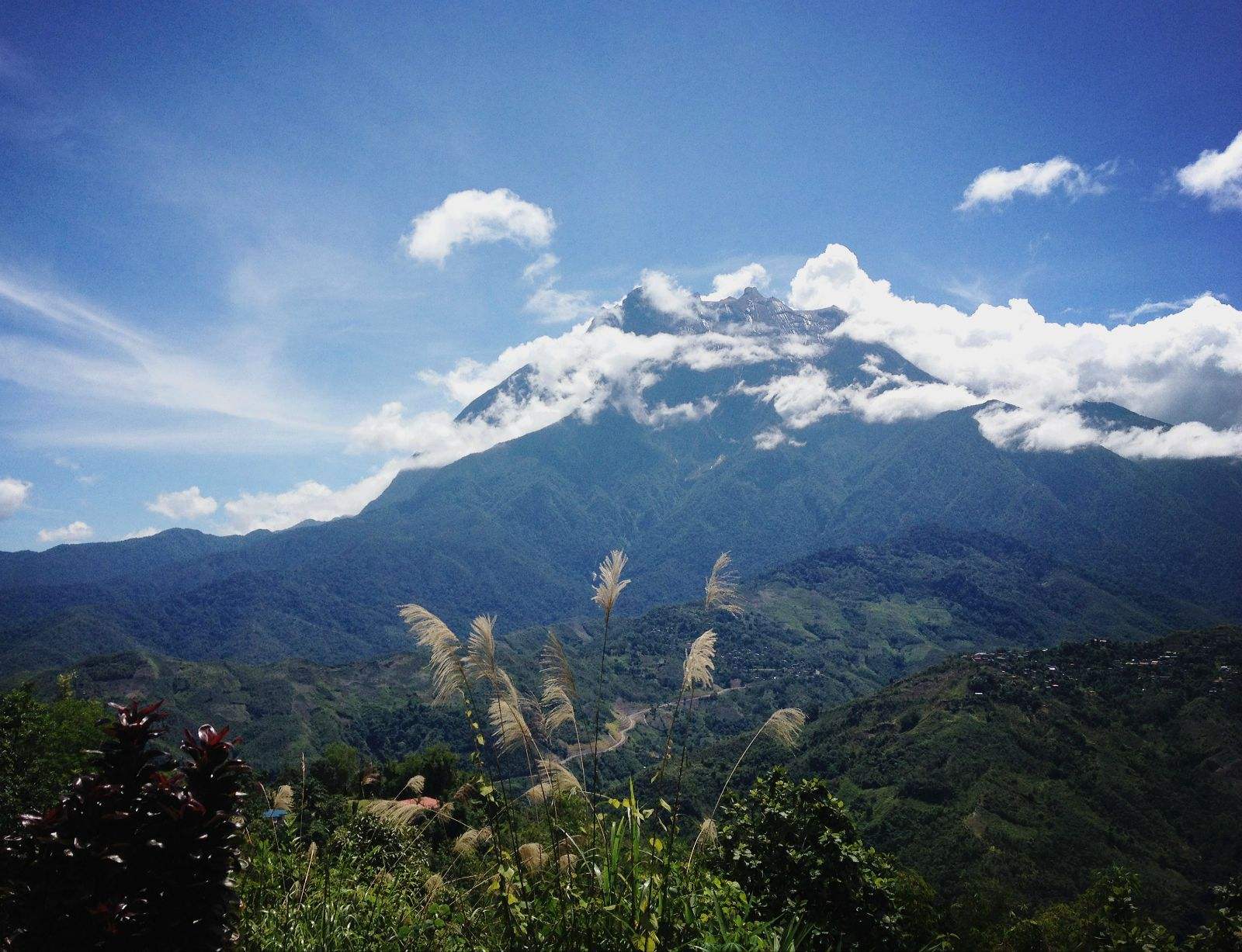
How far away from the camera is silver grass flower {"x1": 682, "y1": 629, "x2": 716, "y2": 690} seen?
18.5ft

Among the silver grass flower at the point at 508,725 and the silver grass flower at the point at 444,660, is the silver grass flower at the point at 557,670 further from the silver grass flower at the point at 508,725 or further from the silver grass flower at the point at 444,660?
the silver grass flower at the point at 444,660

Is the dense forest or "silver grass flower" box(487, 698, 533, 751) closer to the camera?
the dense forest

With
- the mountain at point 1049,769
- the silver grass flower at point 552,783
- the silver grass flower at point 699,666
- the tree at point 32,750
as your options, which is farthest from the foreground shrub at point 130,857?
the mountain at point 1049,769

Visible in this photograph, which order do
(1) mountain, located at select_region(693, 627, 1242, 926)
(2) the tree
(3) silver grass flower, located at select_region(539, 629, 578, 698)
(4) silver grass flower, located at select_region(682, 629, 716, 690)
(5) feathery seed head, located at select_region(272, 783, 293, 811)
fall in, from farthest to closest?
(1) mountain, located at select_region(693, 627, 1242, 926)
(2) the tree
(5) feathery seed head, located at select_region(272, 783, 293, 811)
(4) silver grass flower, located at select_region(682, 629, 716, 690)
(3) silver grass flower, located at select_region(539, 629, 578, 698)

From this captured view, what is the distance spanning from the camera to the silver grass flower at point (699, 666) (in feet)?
18.5

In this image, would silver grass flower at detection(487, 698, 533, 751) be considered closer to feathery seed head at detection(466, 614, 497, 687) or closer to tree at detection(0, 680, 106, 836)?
feathery seed head at detection(466, 614, 497, 687)

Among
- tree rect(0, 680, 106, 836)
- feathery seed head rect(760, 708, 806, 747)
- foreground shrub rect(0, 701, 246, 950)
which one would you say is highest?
foreground shrub rect(0, 701, 246, 950)

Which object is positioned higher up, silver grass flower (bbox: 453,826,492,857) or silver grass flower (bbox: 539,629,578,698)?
silver grass flower (bbox: 539,629,578,698)

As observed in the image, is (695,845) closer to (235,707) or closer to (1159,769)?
(1159,769)

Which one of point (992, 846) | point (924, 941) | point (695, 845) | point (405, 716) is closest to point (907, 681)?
point (992, 846)

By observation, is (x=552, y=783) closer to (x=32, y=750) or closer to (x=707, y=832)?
(x=707, y=832)

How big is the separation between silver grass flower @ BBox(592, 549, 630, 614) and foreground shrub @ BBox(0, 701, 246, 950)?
2882 mm

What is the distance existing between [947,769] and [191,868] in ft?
385

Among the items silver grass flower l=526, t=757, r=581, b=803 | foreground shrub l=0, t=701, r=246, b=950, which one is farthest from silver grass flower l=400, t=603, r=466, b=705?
foreground shrub l=0, t=701, r=246, b=950
